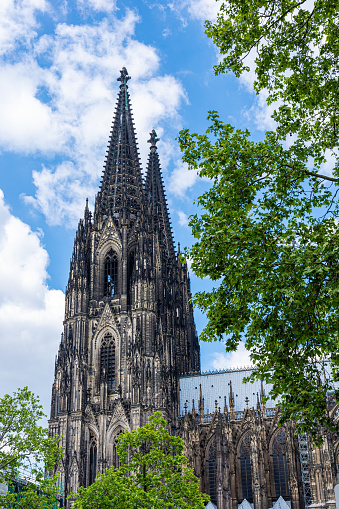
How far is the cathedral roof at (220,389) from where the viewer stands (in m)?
52.6

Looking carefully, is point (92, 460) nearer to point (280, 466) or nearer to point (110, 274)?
point (280, 466)

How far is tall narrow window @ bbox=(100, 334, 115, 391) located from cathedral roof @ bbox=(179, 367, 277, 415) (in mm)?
7685

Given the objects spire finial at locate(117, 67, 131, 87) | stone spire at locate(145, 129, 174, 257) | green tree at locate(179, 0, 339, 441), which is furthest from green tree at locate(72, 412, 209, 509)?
spire finial at locate(117, 67, 131, 87)

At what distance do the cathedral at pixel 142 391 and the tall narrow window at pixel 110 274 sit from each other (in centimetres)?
9

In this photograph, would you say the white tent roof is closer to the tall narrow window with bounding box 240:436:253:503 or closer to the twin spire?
the tall narrow window with bounding box 240:436:253:503

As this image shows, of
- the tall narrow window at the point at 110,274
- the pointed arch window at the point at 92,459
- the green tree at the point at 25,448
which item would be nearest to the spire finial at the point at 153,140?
the tall narrow window at the point at 110,274

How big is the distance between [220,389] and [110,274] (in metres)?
13.7

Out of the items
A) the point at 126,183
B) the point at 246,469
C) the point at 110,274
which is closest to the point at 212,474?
the point at 246,469

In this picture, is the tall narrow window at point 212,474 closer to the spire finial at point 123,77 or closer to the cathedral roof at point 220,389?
the cathedral roof at point 220,389

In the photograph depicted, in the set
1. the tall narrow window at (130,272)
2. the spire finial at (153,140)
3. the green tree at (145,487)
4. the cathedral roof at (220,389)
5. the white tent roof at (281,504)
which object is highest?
the spire finial at (153,140)

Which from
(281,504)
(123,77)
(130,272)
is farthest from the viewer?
(123,77)

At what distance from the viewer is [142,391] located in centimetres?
4703

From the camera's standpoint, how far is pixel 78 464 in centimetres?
4559

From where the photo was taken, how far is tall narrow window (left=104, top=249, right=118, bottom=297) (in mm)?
53250
